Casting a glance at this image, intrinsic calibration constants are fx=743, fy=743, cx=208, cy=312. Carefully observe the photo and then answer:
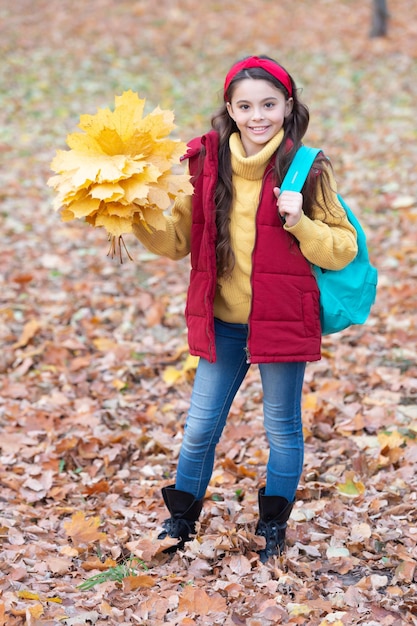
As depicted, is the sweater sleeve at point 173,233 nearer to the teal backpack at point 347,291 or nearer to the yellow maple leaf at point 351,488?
the teal backpack at point 347,291

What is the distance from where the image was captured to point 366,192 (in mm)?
8297

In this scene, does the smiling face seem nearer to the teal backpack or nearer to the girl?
the girl

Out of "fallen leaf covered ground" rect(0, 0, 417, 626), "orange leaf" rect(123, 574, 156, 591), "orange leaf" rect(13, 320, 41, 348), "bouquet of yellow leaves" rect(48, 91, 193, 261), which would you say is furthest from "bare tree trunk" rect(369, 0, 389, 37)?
"orange leaf" rect(123, 574, 156, 591)

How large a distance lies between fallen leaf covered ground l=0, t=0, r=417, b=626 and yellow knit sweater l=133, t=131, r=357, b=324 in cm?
107

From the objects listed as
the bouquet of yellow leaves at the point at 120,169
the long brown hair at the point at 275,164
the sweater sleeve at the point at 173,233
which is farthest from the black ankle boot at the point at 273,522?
the bouquet of yellow leaves at the point at 120,169

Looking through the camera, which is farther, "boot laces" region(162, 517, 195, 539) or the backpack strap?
"boot laces" region(162, 517, 195, 539)

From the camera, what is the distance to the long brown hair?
2.72 m

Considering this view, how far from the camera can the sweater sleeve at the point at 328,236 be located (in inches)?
104

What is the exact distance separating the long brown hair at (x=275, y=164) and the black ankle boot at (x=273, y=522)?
3.26ft

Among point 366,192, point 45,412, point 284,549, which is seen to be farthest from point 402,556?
point 366,192

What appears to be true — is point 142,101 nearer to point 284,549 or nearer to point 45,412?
point 284,549

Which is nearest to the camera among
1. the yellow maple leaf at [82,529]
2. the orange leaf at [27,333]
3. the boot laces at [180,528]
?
the boot laces at [180,528]

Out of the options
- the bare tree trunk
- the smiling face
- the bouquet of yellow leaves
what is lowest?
the bouquet of yellow leaves

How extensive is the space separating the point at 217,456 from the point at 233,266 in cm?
171
